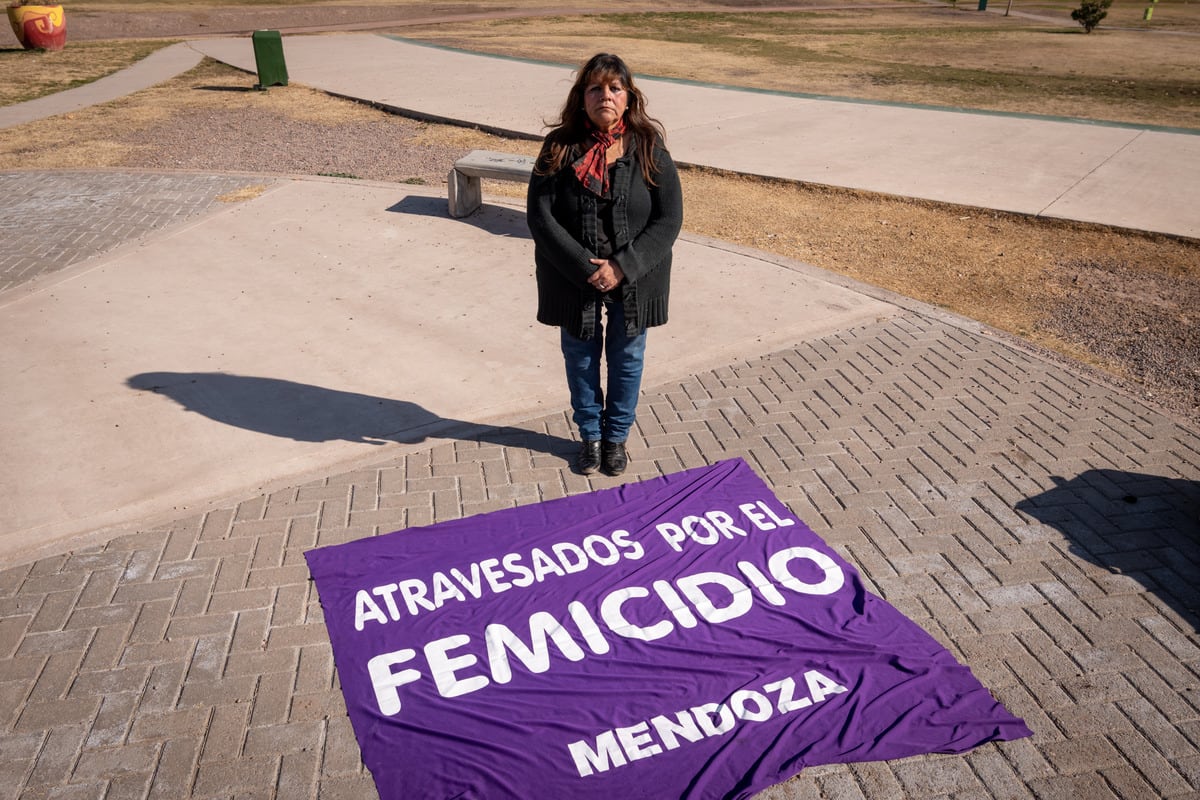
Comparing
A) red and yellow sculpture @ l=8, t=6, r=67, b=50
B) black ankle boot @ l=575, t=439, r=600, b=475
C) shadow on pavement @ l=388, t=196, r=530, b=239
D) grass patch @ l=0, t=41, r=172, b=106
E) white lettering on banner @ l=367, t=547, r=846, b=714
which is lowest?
white lettering on banner @ l=367, t=547, r=846, b=714

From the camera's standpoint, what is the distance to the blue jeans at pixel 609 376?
495cm

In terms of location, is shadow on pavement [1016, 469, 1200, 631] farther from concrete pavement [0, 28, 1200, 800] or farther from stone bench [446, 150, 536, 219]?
stone bench [446, 150, 536, 219]

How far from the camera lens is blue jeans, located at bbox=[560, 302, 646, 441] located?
195 inches

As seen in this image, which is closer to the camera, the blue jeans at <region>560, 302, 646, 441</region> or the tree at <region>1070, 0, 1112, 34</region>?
the blue jeans at <region>560, 302, 646, 441</region>

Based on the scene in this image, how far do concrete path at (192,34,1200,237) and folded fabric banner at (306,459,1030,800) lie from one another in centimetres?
685

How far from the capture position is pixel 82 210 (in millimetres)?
9320

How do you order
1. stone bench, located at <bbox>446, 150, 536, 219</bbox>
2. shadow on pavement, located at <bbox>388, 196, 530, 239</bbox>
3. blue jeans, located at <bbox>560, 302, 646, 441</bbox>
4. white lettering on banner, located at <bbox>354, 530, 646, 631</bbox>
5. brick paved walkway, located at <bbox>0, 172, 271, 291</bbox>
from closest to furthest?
white lettering on banner, located at <bbox>354, 530, 646, 631</bbox> → blue jeans, located at <bbox>560, 302, 646, 441</bbox> → brick paved walkway, located at <bbox>0, 172, 271, 291</bbox> → stone bench, located at <bbox>446, 150, 536, 219</bbox> → shadow on pavement, located at <bbox>388, 196, 530, 239</bbox>

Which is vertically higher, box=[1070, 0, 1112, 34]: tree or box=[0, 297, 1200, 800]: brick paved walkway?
box=[1070, 0, 1112, 34]: tree

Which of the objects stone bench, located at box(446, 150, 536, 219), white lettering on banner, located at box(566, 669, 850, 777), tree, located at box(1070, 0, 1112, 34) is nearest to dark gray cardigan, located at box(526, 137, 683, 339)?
white lettering on banner, located at box(566, 669, 850, 777)

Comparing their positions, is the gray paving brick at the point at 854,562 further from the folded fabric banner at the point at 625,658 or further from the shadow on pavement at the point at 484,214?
the shadow on pavement at the point at 484,214

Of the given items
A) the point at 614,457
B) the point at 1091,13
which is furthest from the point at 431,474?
the point at 1091,13

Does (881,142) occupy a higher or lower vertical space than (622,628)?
higher

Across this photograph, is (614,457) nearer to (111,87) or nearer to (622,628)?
(622,628)

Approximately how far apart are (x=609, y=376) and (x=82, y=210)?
691cm
